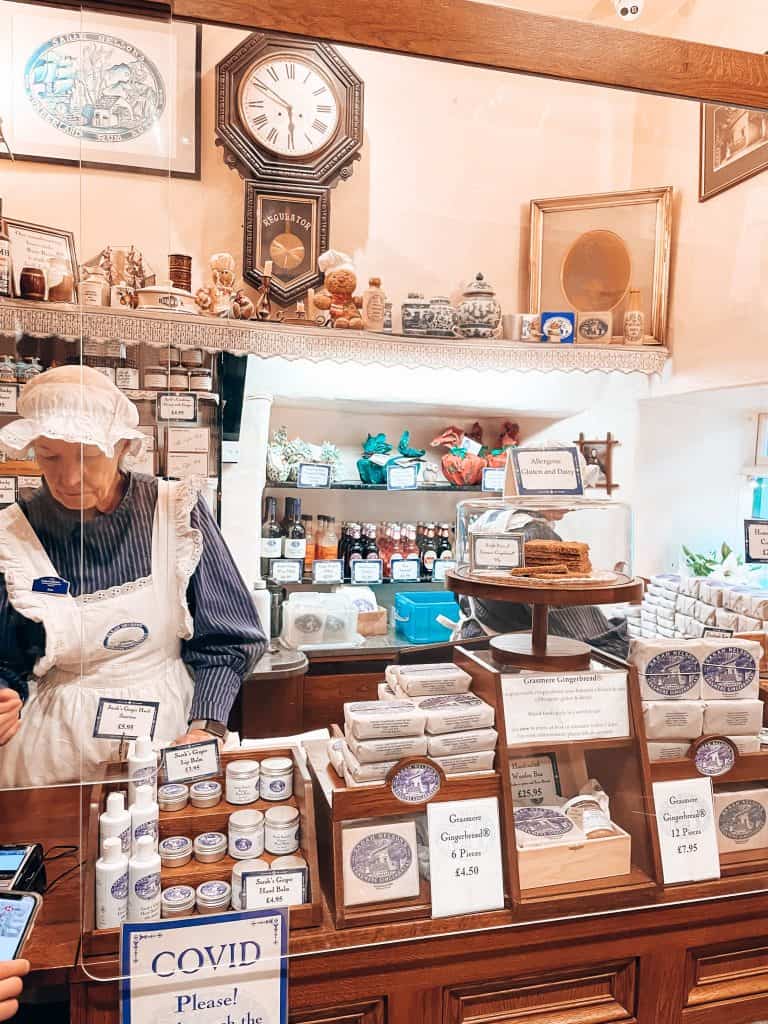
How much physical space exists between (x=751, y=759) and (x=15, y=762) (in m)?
1.24

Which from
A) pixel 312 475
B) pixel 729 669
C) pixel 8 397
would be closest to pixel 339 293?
pixel 312 475

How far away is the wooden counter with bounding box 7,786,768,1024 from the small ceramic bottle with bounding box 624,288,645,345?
106cm

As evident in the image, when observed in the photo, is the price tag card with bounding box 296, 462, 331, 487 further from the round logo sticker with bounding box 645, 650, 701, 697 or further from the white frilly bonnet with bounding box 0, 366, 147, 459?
the round logo sticker with bounding box 645, 650, 701, 697

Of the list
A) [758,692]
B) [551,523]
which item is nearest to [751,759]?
[758,692]

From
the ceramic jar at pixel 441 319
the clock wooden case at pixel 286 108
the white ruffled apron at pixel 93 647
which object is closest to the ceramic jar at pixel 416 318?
the ceramic jar at pixel 441 319

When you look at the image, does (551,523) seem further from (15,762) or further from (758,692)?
(15,762)

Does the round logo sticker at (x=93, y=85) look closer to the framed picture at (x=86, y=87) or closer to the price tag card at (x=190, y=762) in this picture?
the framed picture at (x=86, y=87)

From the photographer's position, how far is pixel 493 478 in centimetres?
152

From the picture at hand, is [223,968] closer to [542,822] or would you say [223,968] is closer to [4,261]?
[542,822]

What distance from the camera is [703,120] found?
1.53 metres

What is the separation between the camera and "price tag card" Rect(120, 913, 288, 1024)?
99 cm

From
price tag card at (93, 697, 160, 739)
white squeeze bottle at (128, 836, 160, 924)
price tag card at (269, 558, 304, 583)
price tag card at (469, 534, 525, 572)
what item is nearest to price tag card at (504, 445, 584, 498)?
price tag card at (469, 534, 525, 572)

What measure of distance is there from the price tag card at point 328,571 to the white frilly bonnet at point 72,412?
55 cm

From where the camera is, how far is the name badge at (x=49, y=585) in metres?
1.11
